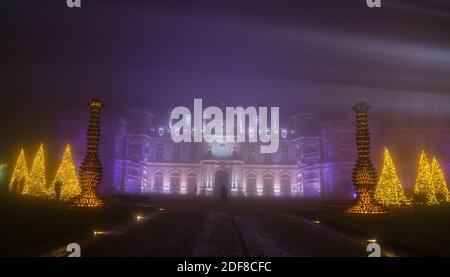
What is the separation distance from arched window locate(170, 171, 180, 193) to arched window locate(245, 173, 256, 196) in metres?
10.2

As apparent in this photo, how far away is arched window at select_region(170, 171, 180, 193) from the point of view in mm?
51041

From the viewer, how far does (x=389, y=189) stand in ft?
76.9

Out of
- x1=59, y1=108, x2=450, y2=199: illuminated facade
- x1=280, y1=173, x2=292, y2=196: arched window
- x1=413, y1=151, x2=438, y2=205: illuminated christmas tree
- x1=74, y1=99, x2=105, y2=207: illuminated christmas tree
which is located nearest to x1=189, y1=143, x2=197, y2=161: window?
x1=59, y1=108, x2=450, y2=199: illuminated facade

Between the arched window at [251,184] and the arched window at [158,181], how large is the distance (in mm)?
12675

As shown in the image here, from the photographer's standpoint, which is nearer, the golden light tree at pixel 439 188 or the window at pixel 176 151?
the golden light tree at pixel 439 188

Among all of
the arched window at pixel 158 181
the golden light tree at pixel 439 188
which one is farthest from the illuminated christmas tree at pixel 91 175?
the arched window at pixel 158 181

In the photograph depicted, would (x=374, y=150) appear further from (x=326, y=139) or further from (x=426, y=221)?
(x=426, y=221)

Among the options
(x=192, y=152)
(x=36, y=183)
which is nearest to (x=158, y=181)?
(x=192, y=152)

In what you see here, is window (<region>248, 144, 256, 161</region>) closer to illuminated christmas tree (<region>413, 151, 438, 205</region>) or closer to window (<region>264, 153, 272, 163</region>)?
window (<region>264, 153, 272, 163</region>)

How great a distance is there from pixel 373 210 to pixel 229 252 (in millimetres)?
12718

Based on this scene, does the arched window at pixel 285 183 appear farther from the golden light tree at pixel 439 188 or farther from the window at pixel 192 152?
the golden light tree at pixel 439 188

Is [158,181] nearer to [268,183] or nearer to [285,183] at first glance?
[268,183]

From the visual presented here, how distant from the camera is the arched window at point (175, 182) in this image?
5104 centimetres

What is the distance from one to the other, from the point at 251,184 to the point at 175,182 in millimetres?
11339
